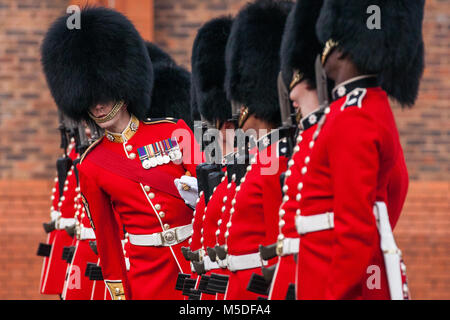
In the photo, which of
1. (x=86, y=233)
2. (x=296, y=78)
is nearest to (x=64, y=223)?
(x=86, y=233)

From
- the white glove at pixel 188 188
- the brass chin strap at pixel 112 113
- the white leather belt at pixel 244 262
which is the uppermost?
the brass chin strap at pixel 112 113

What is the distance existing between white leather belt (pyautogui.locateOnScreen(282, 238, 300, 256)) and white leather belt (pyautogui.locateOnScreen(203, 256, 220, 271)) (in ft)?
3.35

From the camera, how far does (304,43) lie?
346 centimetres

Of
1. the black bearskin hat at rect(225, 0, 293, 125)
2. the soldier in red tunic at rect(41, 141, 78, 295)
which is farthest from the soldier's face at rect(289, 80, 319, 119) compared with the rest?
the soldier in red tunic at rect(41, 141, 78, 295)

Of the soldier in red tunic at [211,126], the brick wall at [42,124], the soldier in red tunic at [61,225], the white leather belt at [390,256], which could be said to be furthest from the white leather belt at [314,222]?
the brick wall at [42,124]

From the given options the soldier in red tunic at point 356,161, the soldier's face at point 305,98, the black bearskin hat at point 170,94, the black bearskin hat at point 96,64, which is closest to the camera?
the soldier in red tunic at point 356,161

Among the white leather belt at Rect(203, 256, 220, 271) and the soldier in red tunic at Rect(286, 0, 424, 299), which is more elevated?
the soldier in red tunic at Rect(286, 0, 424, 299)

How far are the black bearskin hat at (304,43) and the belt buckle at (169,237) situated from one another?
1.52m

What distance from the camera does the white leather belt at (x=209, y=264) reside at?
169 inches

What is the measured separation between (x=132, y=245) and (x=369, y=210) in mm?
2217

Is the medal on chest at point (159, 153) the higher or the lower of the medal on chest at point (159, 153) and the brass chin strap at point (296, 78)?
the lower

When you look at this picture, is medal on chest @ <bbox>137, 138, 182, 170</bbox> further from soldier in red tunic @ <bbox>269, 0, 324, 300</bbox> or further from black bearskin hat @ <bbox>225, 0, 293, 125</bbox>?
soldier in red tunic @ <bbox>269, 0, 324, 300</bbox>

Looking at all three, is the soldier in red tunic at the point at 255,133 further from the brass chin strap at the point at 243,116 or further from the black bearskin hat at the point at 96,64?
the black bearskin hat at the point at 96,64

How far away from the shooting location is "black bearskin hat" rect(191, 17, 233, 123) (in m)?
4.95
